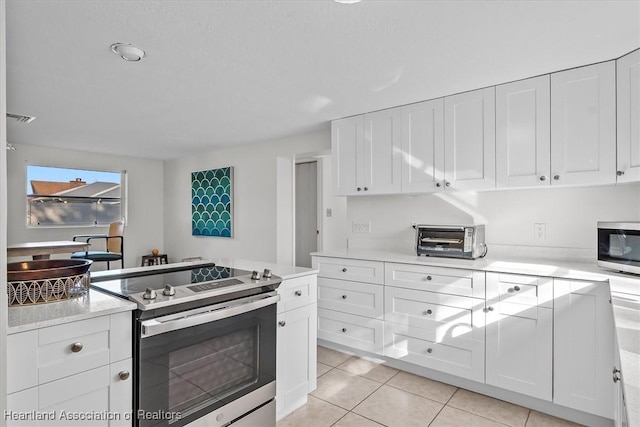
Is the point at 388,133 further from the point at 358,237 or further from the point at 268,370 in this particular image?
the point at 268,370

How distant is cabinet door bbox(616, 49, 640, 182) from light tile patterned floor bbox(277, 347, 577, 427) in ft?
5.16

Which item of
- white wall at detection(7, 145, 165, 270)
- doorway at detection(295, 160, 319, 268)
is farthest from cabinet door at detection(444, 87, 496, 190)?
white wall at detection(7, 145, 165, 270)

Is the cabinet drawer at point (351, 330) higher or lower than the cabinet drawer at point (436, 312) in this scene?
lower

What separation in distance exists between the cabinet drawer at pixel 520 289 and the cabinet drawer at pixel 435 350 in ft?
1.19

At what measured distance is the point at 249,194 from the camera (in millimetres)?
4754

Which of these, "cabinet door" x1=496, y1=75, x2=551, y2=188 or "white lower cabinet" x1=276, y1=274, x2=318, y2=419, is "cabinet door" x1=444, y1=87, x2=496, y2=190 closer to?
"cabinet door" x1=496, y1=75, x2=551, y2=188

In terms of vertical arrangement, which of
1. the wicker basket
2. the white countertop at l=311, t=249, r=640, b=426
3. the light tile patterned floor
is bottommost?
the light tile patterned floor

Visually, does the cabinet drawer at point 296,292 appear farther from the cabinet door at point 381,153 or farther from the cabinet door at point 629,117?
the cabinet door at point 629,117

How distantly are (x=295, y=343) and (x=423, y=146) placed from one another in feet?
5.98

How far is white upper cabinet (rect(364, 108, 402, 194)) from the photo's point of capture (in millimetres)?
2996

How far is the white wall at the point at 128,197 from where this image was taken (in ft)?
15.4

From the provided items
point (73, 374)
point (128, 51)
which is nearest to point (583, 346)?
point (73, 374)

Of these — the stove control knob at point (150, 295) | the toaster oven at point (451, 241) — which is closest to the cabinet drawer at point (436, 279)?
the toaster oven at point (451, 241)

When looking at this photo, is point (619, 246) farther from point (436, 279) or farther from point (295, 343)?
point (295, 343)
